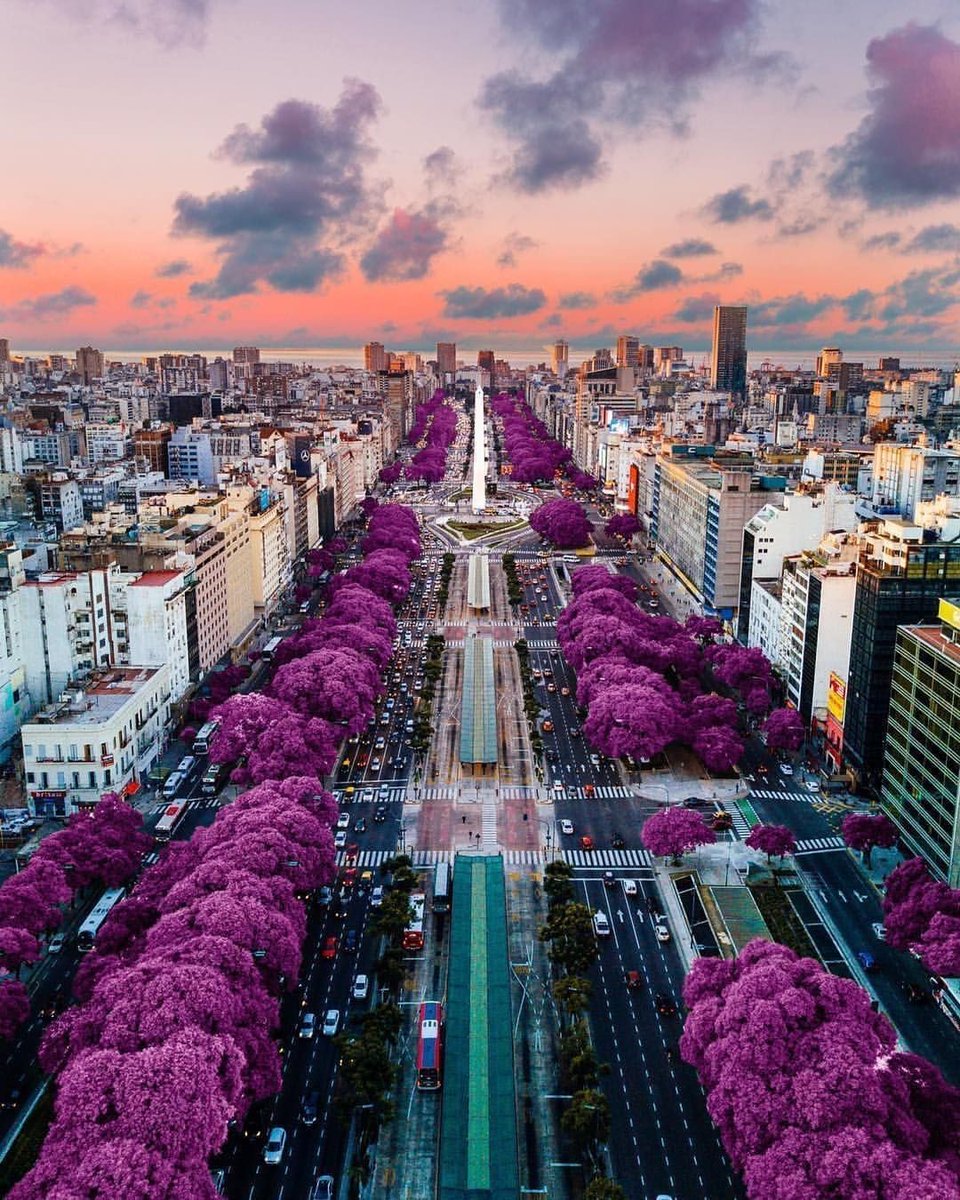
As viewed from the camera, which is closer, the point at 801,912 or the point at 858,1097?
the point at 858,1097

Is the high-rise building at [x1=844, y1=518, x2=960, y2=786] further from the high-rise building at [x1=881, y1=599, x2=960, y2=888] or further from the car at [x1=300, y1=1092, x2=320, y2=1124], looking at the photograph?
the car at [x1=300, y1=1092, x2=320, y2=1124]

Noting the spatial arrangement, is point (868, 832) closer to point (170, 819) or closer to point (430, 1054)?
point (430, 1054)

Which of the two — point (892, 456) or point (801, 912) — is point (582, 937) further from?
point (892, 456)

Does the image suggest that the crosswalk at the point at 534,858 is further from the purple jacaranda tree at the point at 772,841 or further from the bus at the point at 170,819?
the bus at the point at 170,819

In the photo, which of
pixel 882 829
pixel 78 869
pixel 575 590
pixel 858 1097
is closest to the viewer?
pixel 858 1097

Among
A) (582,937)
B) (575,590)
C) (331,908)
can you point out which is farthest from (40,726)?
(575,590)

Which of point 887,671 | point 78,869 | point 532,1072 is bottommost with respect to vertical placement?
point 532,1072
